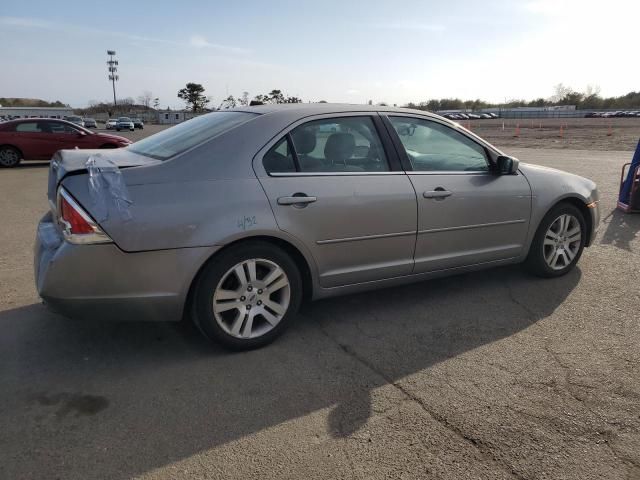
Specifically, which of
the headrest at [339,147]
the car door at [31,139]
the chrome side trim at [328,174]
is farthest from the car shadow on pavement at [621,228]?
the car door at [31,139]

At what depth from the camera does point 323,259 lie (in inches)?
141

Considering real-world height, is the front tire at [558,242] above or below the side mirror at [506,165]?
below

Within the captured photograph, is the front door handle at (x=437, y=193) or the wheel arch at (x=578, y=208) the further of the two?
the wheel arch at (x=578, y=208)

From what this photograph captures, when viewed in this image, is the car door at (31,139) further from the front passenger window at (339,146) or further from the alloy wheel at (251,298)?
the alloy wheel at (251,298)

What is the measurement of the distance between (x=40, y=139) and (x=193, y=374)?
1431 centimetres

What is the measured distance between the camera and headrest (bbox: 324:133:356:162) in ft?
12.2

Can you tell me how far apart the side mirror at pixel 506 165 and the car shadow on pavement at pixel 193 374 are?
109cm

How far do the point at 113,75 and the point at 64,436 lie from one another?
109514 mm

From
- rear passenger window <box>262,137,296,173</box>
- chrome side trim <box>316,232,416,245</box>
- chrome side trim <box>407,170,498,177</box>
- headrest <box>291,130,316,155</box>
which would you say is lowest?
chrome side trim <box>316,232,416,245</box>

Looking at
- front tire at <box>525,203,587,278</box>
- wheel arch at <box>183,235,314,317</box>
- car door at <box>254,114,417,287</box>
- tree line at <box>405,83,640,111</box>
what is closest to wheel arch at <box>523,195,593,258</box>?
front tire at <box>525,203,587,278</box>

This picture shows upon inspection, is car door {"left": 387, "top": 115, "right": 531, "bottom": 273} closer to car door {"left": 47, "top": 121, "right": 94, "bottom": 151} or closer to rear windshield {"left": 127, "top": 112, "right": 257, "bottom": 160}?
rear windshield {"left": 127, "top": 112, "right": 257, "bottom": 160}

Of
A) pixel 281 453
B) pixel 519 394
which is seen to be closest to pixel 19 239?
pixel 281 453

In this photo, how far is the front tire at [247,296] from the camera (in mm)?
3197

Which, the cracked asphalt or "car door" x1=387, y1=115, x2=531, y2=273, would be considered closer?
the cracked asphalt
